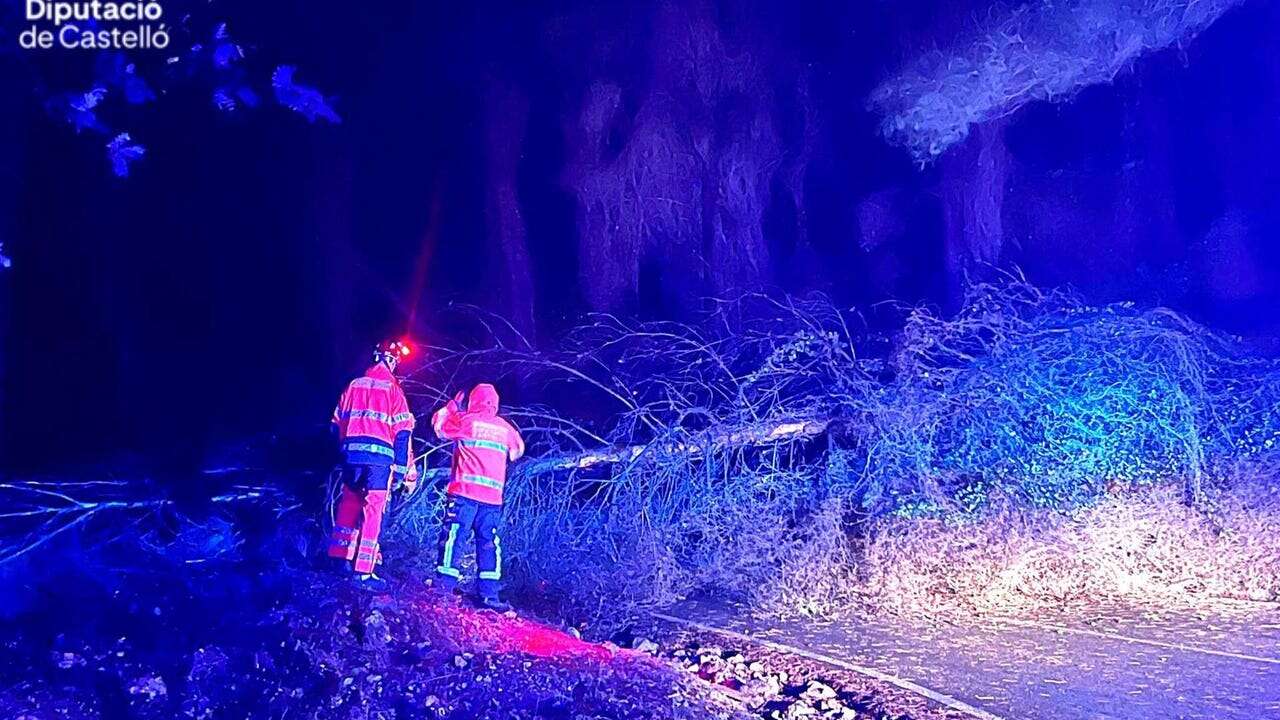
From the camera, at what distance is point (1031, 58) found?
9.72m

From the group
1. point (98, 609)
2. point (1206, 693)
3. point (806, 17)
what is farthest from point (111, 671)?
point (806, 17)

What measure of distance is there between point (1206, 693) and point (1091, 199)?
29.4ft

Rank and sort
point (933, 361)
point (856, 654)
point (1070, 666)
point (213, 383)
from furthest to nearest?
point (213, 383) < point (933, 361) < point (856, 654) < point (1070, 666)

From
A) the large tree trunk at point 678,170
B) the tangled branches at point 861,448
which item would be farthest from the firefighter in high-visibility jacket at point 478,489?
the large tree trunk at point 678,170

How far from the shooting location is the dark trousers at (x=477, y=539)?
5562 mm

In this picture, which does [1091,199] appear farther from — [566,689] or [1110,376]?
[566,689]

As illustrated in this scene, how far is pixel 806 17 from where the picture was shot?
36.0 feet

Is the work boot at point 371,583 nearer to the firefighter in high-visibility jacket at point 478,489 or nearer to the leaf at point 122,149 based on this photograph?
the firefighter in high-visibility jacket at point 478,489

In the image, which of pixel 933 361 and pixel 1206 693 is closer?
pixel 1206 693

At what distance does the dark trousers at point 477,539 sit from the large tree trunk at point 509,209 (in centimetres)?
513

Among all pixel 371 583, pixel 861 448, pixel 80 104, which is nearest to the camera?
pixel 371 583

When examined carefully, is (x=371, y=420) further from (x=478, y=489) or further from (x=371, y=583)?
(x=371, y=583)

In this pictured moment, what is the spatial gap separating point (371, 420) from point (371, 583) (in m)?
1.00

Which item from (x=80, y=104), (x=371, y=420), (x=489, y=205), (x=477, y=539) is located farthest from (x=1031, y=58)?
(x=80, y=104)
